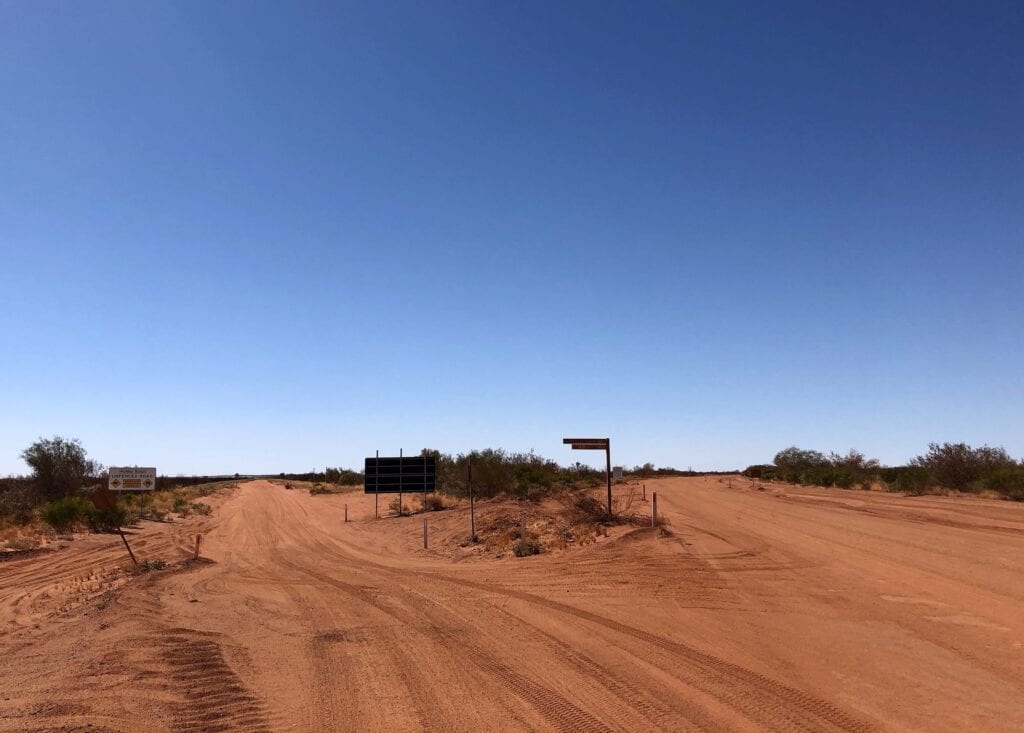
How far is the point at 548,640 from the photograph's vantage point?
1118 centimetres

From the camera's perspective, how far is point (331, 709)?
812cm

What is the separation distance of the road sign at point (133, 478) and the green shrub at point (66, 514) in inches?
70.7

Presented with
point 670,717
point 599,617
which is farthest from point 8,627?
point 670,717

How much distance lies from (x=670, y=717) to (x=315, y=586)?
492 inches

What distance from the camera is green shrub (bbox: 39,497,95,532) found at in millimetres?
32344

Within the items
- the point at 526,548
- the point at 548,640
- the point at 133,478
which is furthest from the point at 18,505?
the point at 548,640

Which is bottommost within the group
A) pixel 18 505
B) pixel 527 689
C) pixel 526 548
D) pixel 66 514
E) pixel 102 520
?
pixel 527 689

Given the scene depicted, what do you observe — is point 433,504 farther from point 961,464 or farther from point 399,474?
point 961,464

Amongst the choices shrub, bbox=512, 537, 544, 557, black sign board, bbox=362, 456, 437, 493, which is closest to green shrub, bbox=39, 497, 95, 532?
black sign board, bbox=362, 456, 437, 493

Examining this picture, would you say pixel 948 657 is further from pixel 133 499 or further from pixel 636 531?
pixel 133 499

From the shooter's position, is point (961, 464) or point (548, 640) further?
point (961, 464)

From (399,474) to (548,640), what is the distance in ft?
109

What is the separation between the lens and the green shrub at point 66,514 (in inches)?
1273

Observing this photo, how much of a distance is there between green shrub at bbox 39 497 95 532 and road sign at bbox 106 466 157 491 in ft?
5.89
